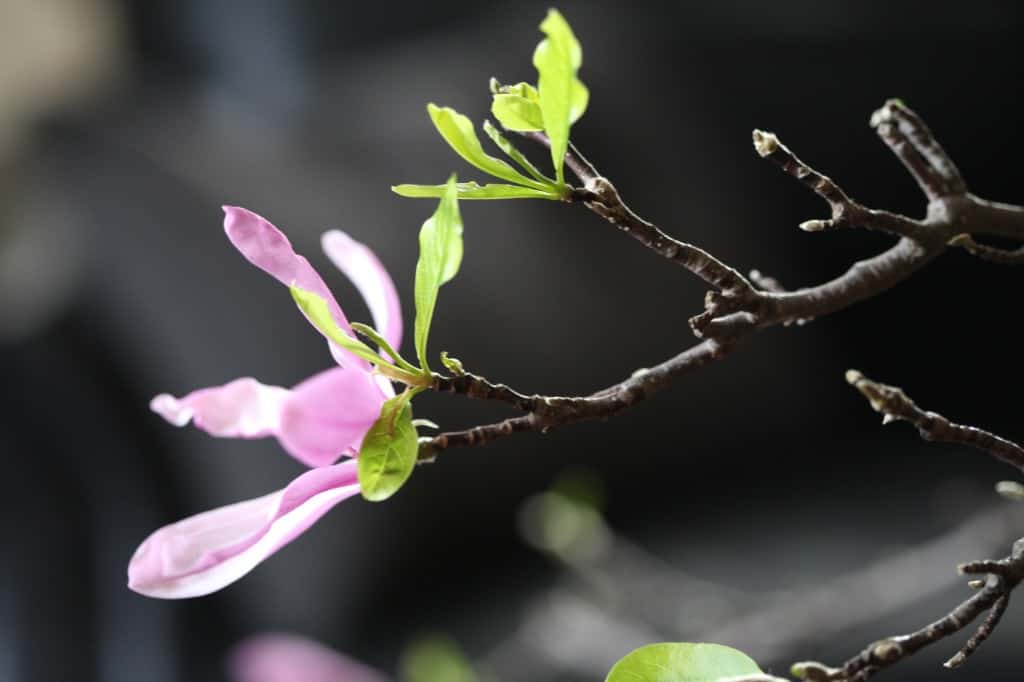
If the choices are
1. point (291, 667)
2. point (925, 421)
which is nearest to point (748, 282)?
point (925, 421)

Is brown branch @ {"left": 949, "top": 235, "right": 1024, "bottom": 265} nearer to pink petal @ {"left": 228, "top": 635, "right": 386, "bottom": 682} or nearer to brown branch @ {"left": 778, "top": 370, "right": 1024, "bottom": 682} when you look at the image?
brown branch @ {"left": 778, "top": 370, "right": 1024, "bottom": 682}

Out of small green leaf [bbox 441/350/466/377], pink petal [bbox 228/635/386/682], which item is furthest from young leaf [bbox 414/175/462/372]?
pink petal [bbox 228/635/386/682]

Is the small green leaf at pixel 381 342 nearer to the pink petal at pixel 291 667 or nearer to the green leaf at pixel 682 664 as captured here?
the green leaf at pixel 682 664

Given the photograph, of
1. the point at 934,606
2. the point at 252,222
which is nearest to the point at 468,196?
the point at 252,222

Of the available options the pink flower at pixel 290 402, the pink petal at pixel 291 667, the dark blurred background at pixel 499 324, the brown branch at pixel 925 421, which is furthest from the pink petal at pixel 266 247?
the dark blurred background at pixel 499 324

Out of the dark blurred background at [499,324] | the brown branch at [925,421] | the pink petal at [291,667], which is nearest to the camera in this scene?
the brown branch at [925,421]

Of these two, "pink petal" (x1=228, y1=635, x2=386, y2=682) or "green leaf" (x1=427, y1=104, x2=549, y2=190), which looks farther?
"pink petal" (x1=228, y1=635, x2=386, y2=682)
